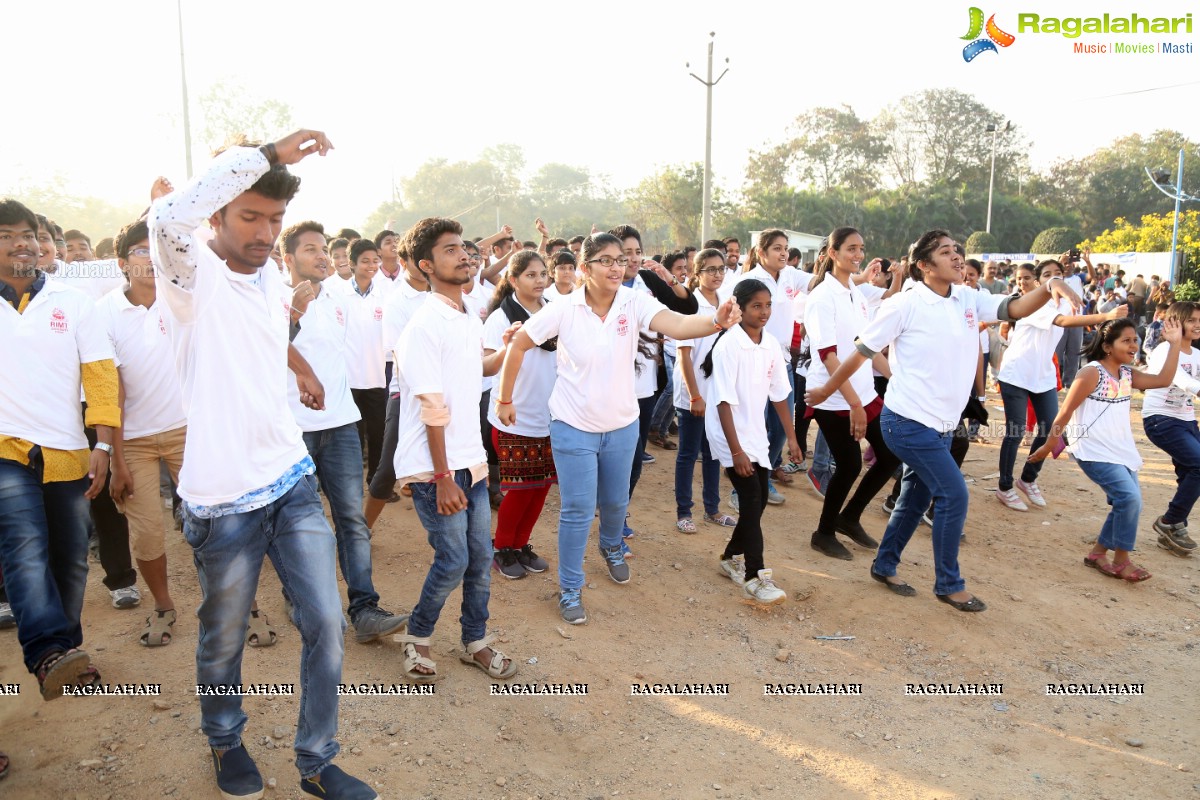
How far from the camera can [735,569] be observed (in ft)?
15.8

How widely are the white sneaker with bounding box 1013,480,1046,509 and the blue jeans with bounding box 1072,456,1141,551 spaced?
142cm

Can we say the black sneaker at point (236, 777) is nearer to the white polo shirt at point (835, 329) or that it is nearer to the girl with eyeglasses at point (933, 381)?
the girl with eyeglasses at point (933, 381)

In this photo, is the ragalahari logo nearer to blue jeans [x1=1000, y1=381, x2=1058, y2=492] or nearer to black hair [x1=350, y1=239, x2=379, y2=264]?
blue jeans [x1=1000, y1=381, x2=1058, y2=492]

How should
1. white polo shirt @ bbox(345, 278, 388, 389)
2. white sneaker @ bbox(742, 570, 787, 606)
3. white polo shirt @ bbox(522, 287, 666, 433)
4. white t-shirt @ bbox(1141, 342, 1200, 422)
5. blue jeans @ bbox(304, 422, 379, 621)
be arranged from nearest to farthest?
blue jeans @ bbox(304, 422, 379, 621) < white polo shirt @ bbox(522, 287, 666, 433) < white sneaker @ bbox(742, 570, 787, 606) < white polo shirt @ bbox(345, 278, 388, 389) < white t-shirt @ bbox(1141, 342, 1200, 422)

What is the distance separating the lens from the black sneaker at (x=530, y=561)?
15.8 ft

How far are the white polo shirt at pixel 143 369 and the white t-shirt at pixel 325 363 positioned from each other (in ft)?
1.81

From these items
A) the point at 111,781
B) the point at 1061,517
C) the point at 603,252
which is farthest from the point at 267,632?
the point at 1061,517

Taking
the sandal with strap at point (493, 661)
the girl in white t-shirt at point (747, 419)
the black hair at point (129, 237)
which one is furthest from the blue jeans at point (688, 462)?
the black hair at point (129, 237)

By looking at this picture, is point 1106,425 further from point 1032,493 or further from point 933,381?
point 933,381

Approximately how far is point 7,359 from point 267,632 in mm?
1625

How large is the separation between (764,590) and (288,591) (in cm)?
278

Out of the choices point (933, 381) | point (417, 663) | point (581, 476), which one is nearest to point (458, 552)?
point (417, 663)

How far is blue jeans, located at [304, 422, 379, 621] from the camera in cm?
381

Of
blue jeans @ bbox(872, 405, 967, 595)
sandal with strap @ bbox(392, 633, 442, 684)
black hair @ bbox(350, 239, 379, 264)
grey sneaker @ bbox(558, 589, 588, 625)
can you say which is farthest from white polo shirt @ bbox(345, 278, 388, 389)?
blue jeans @ bbox(872, 405, 967, 595)
